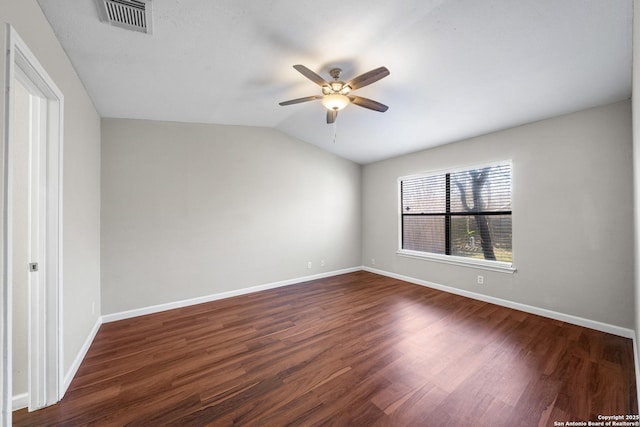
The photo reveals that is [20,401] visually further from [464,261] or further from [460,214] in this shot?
[460,214]

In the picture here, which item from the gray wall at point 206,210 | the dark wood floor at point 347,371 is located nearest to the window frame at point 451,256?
the dark wood floor at point 347,371

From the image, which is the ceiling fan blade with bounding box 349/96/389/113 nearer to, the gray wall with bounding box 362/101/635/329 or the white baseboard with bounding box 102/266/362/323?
the gray wall with bounding box 362/101/635/329

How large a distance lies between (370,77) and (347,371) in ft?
7.97

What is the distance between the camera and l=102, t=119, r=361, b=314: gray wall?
2936 mm

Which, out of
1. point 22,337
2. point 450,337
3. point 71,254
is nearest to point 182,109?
point 71,254

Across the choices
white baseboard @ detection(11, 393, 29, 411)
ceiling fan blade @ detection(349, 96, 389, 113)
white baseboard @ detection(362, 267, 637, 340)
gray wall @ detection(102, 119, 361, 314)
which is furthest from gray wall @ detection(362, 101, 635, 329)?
white baseboard @ detection(11, 393, 29, 411)

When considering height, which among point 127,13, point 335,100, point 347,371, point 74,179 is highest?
point 127,13

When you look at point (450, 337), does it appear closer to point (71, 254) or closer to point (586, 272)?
point (586, 272)

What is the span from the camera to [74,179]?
1.97 m

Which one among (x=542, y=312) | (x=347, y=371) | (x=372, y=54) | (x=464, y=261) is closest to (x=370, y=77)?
(x=372, y=54)

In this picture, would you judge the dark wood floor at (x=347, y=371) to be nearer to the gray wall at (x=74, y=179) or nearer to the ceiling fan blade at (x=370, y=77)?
the gray wall at (x=74, y=179)

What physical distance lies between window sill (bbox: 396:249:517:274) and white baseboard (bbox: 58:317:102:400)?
4.48 m

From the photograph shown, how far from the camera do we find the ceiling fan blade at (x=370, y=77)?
1.91 metres

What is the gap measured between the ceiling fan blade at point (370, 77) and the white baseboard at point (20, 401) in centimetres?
333
